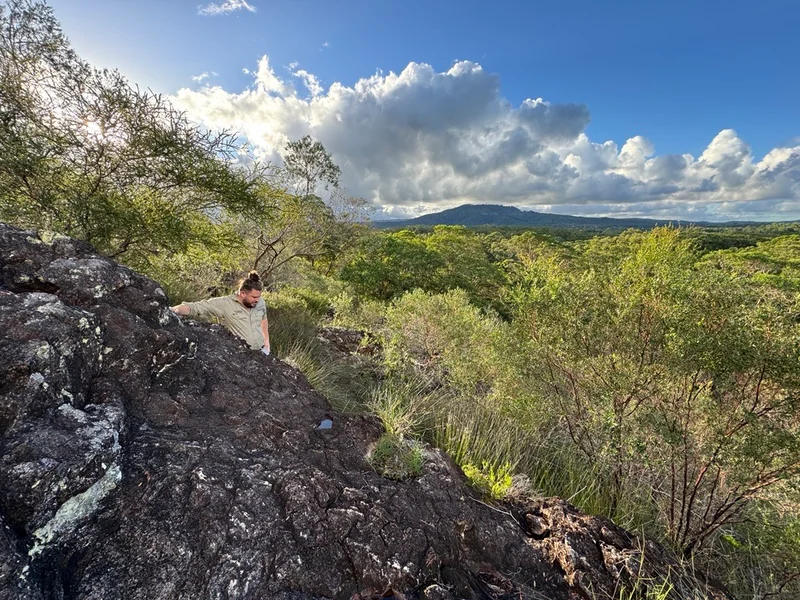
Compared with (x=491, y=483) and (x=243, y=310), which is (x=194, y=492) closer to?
(x=491, y=483)

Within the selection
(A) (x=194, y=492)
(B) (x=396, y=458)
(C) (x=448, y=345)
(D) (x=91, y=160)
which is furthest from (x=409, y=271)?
(A) (x=194, y=492)

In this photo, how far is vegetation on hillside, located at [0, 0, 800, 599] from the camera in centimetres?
306

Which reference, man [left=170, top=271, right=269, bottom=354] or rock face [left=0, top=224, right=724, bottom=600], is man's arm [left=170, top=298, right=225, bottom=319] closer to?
man [left=170, top=271, right=269, bottom=354]

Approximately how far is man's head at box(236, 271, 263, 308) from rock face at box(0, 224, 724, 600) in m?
1.38

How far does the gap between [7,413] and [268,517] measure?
133 centimetres

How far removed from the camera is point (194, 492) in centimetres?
195

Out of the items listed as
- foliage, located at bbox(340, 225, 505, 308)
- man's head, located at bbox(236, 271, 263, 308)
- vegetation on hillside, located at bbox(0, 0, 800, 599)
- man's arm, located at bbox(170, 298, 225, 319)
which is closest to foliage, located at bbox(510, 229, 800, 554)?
vegetation on hillside, located at bbox(0, 0, 800, 599)

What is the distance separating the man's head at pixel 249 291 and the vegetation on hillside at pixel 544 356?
1.46 meters

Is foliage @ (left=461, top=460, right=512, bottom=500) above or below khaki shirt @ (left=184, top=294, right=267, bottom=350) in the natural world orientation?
below

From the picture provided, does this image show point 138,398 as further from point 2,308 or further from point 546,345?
point 546,345

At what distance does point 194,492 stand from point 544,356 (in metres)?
3.72

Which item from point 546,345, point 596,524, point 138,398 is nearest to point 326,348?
point 546,345

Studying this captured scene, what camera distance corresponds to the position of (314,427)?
291cm

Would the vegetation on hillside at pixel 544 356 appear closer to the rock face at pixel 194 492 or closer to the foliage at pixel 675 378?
the foliage at pixel 675 378
